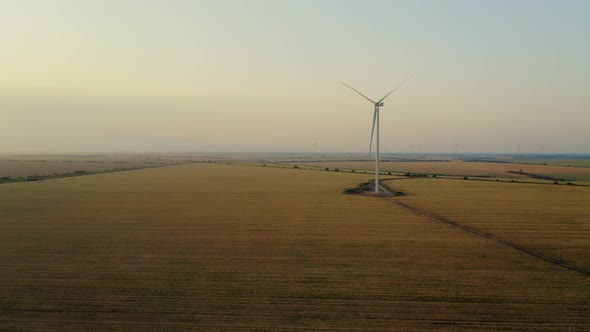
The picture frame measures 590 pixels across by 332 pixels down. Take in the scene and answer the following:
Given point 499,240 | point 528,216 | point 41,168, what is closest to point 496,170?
point 528,216

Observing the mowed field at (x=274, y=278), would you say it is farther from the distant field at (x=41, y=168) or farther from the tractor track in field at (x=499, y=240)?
the distant field at (x=41, y=168)

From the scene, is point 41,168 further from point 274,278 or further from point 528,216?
point 528,216

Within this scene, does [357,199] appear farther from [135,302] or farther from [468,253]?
[135,302]

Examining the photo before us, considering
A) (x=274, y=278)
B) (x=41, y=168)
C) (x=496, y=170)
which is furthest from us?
(x=496, y=170)

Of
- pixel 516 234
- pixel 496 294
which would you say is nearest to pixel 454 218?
pixel 516 234

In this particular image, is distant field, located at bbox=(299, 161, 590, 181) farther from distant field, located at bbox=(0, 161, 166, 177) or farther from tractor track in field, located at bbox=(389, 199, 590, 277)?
distant field, located at bbox=(0, 161, 166, 177)

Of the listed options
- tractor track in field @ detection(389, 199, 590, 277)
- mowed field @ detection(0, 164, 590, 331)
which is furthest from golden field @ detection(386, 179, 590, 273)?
mowed field @ detection(0, 164, 590, 331)

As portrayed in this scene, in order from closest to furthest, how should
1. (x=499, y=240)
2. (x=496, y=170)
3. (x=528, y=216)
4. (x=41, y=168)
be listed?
1. (x=499, y=240)
2. (x=528, y=216)
3. (x=41, y=168)
4. (x=496, y=170)

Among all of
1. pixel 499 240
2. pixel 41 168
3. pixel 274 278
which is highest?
pixel 41 168
